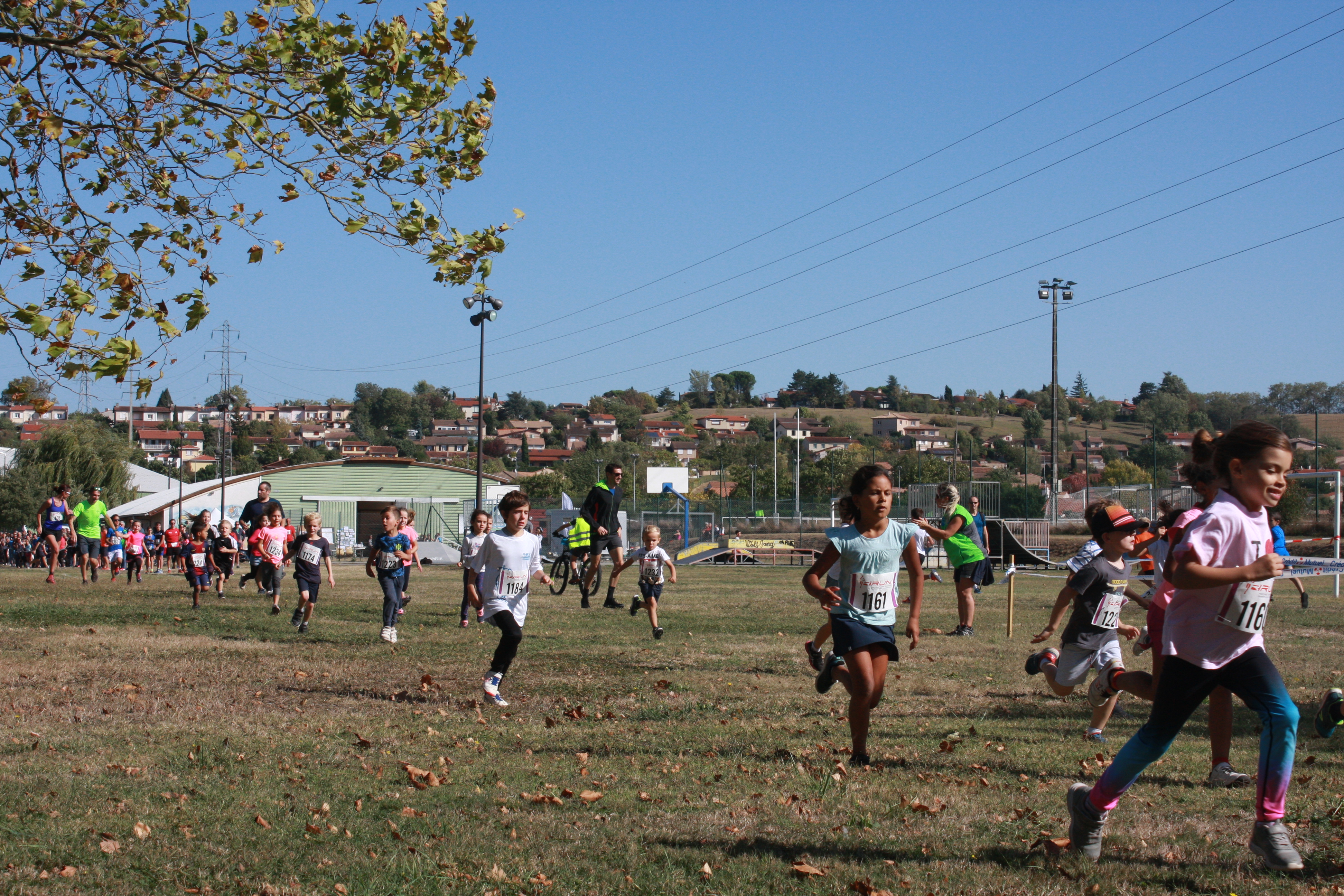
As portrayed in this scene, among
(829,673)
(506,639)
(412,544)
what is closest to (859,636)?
(829,673)

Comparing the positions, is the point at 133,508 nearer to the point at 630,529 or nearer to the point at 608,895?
the point at 630,529

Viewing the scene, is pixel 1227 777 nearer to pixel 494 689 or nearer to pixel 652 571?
pixel 494 689

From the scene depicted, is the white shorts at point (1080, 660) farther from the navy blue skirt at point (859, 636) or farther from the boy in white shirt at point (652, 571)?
the boy in white shirt at point (652, 571)

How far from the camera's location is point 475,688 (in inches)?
398

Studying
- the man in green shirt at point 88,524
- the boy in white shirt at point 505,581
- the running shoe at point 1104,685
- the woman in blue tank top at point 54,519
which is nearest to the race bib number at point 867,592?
the running shoe at point 1104,685

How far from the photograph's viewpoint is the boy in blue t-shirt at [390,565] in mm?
13672

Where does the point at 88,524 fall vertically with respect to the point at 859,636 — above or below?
above

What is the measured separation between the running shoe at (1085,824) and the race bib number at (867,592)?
197 cm

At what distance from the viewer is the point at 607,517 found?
57.1 ft

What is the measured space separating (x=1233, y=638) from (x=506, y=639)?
5.95 metres

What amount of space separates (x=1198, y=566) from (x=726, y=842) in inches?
92.8

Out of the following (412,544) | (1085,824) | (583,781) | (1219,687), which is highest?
(412,544)

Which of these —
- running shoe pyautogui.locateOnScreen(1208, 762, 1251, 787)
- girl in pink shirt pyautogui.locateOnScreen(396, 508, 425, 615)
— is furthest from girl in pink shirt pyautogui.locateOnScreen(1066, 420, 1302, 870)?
girl in pink shirt pyautogui.locateOnScreen(396, 508, 425, 615)

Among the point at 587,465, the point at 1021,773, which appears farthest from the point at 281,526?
the point at 587,465
